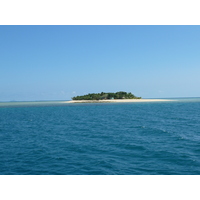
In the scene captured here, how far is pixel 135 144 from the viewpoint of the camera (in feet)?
→ 69.5

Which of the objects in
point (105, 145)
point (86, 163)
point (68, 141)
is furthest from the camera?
point (68, 141)

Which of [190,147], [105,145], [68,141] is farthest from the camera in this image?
[68,141]
